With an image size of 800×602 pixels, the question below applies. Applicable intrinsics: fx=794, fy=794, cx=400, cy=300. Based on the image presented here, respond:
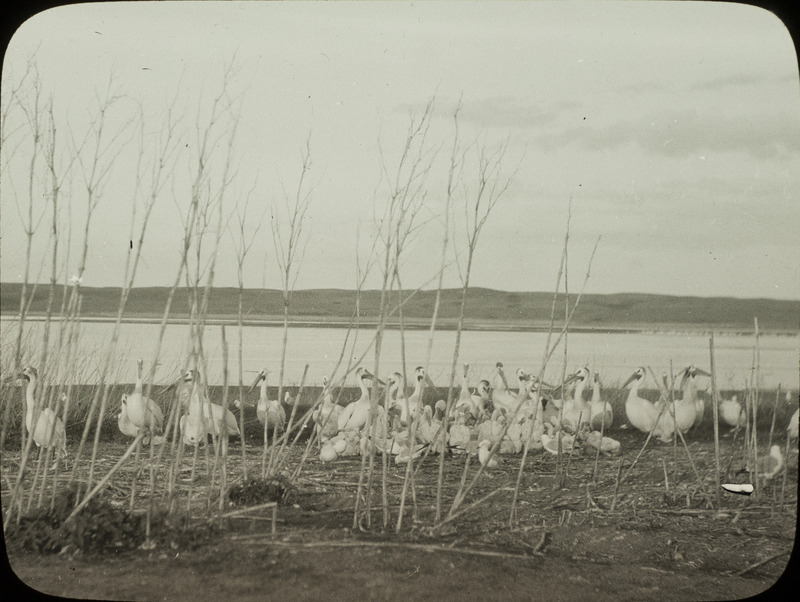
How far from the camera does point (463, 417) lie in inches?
129

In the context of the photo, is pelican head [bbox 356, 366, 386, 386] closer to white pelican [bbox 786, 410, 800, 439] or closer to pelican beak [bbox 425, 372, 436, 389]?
pelican beak [bbox 425, 372, 436, 389]

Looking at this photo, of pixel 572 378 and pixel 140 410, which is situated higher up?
pixel 572 378

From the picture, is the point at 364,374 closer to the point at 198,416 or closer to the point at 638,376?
the point at 198,416

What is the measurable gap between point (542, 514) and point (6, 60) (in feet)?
9.18

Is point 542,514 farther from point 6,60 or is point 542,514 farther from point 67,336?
point 6,60

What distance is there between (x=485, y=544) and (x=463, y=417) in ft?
1.67

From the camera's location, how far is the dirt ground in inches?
118

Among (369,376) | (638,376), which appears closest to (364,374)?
(369,376)

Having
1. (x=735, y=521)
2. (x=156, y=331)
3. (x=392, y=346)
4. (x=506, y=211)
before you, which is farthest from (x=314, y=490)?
(x=735, y=521)

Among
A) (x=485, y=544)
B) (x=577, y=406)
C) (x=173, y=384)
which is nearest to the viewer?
(x=485, y=544)

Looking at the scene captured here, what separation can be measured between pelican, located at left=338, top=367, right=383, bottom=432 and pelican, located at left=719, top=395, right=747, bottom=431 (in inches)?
56.4

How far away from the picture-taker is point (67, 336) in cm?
318

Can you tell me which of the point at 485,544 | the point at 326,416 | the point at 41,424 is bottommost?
the point at 485,544

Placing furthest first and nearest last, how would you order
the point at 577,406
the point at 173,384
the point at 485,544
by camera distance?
the point at 577,406
the point at 173,384
the point at 485,544
